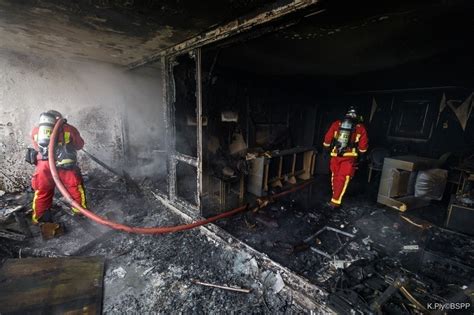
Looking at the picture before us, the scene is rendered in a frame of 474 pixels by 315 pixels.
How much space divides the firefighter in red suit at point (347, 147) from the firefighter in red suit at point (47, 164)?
16.7ft

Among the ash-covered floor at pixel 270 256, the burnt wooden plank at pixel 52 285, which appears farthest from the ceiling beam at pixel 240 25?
the burnt wooden plank at pixel 52 285

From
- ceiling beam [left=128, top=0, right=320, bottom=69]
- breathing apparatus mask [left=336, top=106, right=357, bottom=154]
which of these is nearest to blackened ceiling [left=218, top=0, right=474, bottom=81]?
ceiling beam [left=128, top=0, right=320, bottom=69]

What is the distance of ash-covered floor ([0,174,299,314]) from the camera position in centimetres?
231

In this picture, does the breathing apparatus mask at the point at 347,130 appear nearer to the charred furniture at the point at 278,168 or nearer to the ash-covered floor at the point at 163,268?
the charred furniture at the point at 278,168

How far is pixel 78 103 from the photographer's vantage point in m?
5.20

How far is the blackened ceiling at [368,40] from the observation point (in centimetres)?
221

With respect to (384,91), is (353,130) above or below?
below

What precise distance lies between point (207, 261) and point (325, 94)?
6.91 meters

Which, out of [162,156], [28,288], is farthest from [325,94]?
[28,288]

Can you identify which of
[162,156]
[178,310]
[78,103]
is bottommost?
[178,310]

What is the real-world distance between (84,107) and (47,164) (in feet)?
7.94

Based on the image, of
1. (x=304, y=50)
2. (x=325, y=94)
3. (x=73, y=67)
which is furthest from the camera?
(x=325, y=94)

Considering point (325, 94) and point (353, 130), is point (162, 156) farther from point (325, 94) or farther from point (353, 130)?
point (325, 94)

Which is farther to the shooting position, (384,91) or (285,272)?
(384,91)
